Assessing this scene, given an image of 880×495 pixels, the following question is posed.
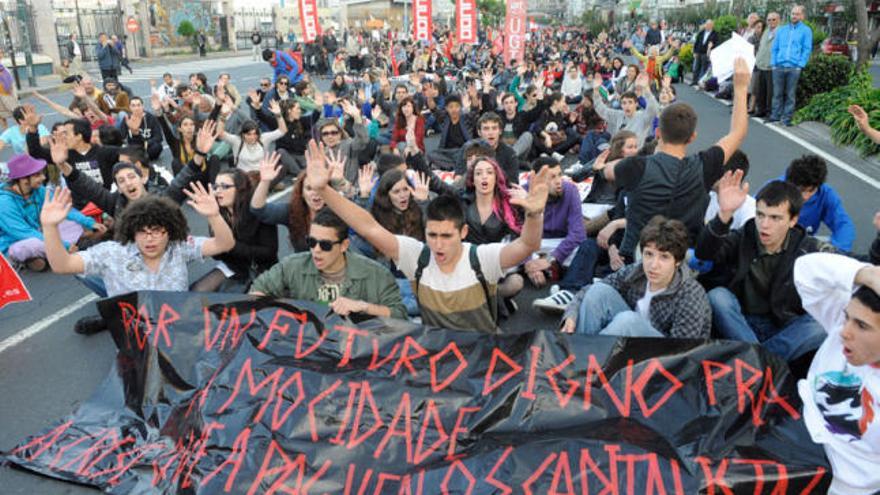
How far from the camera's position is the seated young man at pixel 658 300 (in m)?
3.60

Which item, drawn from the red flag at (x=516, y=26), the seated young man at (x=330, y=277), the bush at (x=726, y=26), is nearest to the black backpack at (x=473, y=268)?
the seated young man at (x=330, y=277)

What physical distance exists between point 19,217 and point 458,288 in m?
5.12

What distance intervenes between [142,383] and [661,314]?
3.07 m

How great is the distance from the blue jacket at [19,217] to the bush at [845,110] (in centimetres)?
1027

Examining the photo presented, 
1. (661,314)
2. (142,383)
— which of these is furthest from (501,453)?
(142,383)

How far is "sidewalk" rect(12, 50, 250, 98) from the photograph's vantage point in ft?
76.3

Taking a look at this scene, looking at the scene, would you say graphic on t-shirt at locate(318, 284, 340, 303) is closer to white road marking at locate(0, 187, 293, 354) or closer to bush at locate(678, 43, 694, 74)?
white road marking at locate(0, 187, 293, 354)

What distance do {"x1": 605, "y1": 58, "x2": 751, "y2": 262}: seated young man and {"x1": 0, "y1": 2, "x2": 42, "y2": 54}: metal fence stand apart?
26190 millimetres

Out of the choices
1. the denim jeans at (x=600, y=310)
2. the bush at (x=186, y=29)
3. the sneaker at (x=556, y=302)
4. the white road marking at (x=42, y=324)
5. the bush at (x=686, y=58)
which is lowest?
the white road marking at (x=42, y=324)

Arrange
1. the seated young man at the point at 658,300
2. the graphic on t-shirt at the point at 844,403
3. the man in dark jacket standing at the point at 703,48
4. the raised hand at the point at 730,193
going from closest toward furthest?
the graphic on t-shirt at the point at 844,403 < the seated young man at the point at 658,300 < the raised hand at the point at 730,193 < the man in dark jacket standing at the point at 703,48

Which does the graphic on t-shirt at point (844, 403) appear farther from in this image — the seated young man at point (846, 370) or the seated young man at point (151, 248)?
the seated young man at point (151, 248)

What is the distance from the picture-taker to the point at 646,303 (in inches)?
152

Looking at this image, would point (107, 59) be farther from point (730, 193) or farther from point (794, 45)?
point (730, 193)

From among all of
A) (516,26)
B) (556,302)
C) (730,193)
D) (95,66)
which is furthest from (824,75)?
(95,66)
